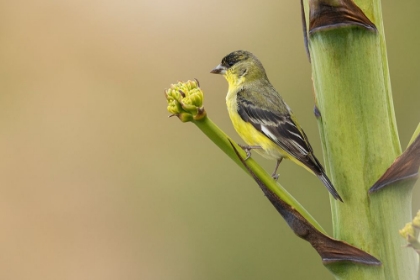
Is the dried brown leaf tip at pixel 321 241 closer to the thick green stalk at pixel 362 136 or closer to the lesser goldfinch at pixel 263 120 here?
the thick green stalk at pixel 362 136

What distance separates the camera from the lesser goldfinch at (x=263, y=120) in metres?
1.46

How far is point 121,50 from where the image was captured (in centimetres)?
362

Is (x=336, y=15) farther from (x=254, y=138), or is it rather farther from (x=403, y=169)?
(x=254, y=138)

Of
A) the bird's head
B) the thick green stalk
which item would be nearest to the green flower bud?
the thick green stalk

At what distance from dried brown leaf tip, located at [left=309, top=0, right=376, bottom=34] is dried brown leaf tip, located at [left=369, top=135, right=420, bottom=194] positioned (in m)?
0.15

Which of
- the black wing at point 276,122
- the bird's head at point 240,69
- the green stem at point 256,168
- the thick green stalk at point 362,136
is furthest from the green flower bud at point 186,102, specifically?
the bird's head at point 240,69

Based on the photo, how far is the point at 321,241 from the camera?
2.13ft

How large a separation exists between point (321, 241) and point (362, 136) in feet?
0.42

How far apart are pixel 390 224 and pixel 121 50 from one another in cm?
313

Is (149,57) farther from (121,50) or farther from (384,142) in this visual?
(384,142)

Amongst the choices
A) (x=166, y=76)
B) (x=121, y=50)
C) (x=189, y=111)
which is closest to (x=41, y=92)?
(x=121, y=50)

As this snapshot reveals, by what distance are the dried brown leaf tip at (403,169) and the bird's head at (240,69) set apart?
1537 millimetres

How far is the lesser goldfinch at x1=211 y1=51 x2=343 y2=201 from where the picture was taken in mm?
1463

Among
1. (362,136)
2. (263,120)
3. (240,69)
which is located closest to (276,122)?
(263,120)
